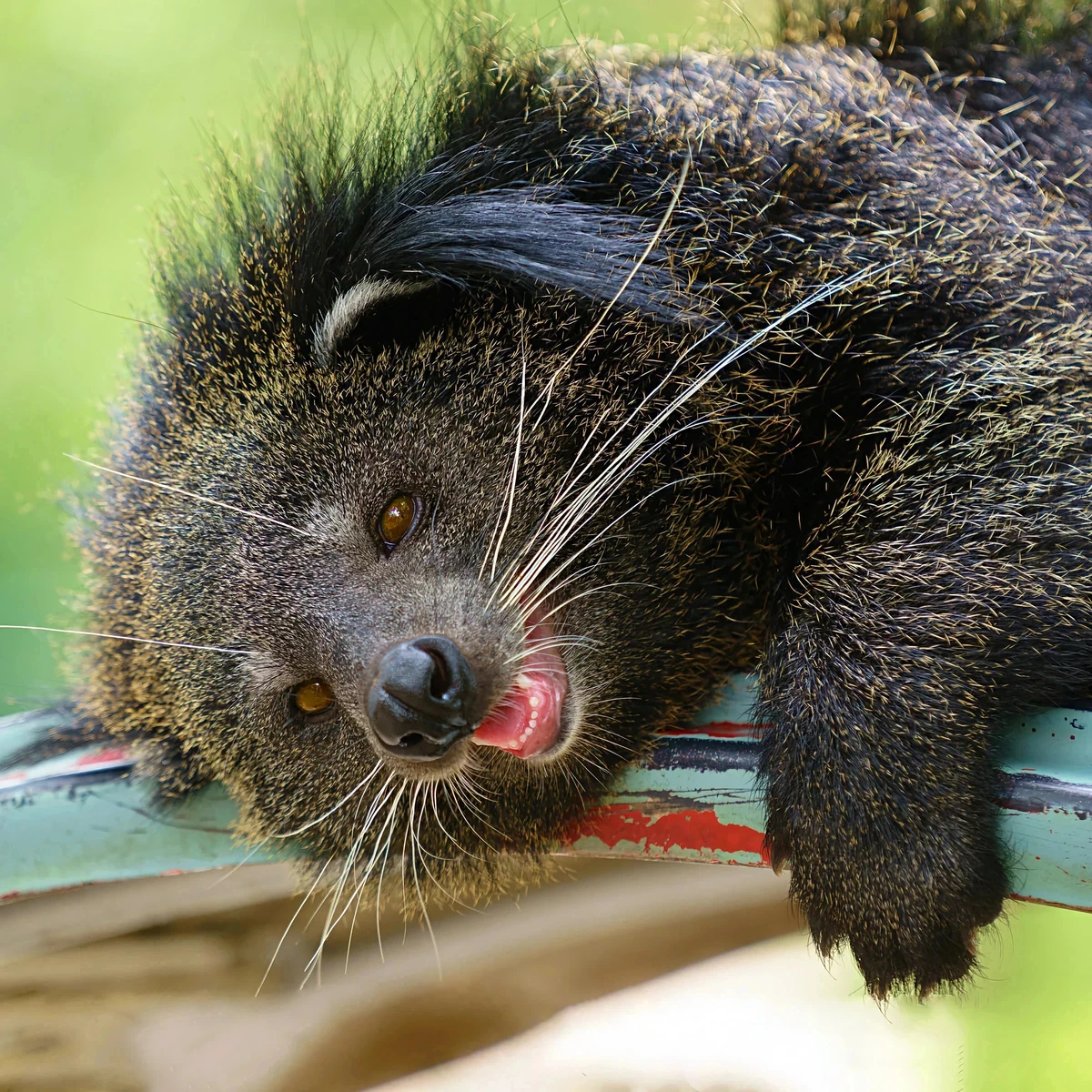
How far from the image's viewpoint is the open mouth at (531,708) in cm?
145

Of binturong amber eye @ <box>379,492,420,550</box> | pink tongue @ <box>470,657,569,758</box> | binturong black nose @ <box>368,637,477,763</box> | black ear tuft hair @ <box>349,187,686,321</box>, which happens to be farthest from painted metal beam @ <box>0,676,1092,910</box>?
black ear tuft hair @ <box>349,187,686,321</box>

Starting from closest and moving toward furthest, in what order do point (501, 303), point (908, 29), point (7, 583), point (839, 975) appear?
point (501, 303) < point (908, 29) < point (839, 975) < point (7, 583)

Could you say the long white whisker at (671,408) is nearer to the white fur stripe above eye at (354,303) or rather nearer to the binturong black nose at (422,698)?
the binturong black nose at (422,698)

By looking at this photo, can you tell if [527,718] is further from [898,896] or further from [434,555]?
[898,896]

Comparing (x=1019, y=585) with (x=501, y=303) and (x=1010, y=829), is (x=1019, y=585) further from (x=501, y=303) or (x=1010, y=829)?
(x=501, y=303)

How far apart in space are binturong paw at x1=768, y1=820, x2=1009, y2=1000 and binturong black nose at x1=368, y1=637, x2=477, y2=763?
1.53ft

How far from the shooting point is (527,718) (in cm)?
146

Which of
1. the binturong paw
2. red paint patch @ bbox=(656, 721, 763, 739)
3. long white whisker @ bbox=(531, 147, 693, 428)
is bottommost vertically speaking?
the binturong paw

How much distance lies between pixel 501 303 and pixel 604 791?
28.9 inches

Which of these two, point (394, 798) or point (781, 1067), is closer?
point (394, 798)

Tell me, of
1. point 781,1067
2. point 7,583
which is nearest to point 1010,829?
point 781,1067

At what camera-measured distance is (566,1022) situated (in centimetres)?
210

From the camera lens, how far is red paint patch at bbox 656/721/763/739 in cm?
155

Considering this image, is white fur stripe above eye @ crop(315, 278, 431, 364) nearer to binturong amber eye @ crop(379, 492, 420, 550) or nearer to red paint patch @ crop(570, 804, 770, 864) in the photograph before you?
binturong amber eye @ crop(379, 492, 420, 550)
